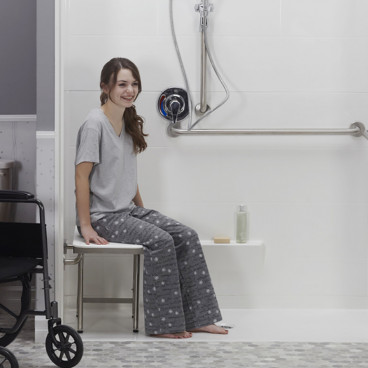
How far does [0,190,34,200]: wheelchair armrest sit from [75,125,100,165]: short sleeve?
46 centimetres

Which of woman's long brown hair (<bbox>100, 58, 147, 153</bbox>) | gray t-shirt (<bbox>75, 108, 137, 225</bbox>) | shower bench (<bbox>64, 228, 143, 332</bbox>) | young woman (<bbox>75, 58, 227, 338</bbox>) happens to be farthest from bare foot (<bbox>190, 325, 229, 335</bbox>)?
woman's long brown hair (<bbox>100, 58, 147, 153</bbox>)

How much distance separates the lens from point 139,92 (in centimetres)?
313

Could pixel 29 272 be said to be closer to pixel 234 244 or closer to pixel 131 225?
pixel 131 225

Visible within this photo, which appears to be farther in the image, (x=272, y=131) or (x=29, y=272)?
(x=272, y=131)

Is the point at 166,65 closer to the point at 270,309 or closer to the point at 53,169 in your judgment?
the point at 53,169

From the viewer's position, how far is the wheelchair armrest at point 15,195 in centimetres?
255

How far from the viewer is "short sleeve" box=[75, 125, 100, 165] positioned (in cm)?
298

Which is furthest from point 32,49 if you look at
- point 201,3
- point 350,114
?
point 350,114

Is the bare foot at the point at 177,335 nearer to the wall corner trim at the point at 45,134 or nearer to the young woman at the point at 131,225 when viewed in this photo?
the young woman at the point at 131,225

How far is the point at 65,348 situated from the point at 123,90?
103cm

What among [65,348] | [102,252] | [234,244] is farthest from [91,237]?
[234,244]

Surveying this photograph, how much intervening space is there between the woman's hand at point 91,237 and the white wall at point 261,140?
1.28 feet

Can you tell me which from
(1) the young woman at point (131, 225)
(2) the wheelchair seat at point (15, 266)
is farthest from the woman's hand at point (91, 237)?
(2) the wheelchair seat at point (15, 266)

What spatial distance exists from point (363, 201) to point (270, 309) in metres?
0.62
